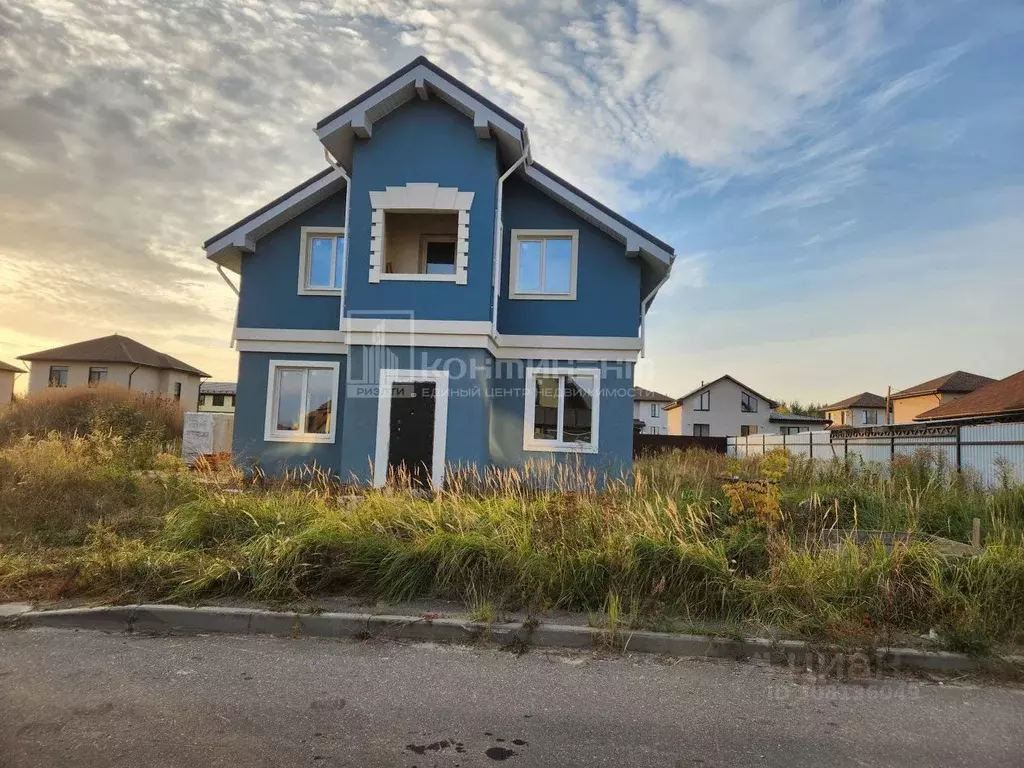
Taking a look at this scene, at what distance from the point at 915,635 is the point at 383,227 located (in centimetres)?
1066

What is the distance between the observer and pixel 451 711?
12.6ft

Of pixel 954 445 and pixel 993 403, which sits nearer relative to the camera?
pixel 954 445

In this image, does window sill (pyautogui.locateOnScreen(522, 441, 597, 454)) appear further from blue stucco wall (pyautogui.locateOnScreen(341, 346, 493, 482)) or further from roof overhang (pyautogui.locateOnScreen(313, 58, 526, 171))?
roof overhang (pyautogui.locateOnScreen(313, 58, 526, 171))

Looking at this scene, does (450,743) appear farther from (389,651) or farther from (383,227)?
(383,227)

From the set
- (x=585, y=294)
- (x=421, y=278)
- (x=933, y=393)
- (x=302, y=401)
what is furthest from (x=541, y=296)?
(x=933, y=393)

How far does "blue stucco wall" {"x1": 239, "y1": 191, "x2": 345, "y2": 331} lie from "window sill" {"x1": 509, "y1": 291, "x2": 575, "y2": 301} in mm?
4029

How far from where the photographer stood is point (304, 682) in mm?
4227

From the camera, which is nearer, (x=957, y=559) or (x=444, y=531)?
(x=957, y=559)

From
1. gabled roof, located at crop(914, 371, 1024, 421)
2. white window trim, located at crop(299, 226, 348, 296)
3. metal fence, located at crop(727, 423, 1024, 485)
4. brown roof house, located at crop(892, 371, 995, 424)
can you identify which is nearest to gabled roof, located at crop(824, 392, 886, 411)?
brown roof house, located at crop(892, 371, 995, 424)

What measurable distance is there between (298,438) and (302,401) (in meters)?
0.84

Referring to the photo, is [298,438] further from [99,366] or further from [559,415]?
[99,366]

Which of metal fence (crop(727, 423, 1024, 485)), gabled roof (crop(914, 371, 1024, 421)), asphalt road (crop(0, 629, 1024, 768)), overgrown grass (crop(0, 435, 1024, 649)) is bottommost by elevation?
asphalt road (crop(0, 629, 1024, 768))

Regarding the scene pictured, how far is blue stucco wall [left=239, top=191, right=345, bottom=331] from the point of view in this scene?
1337 centimetres

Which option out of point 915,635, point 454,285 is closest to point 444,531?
point 915,635
